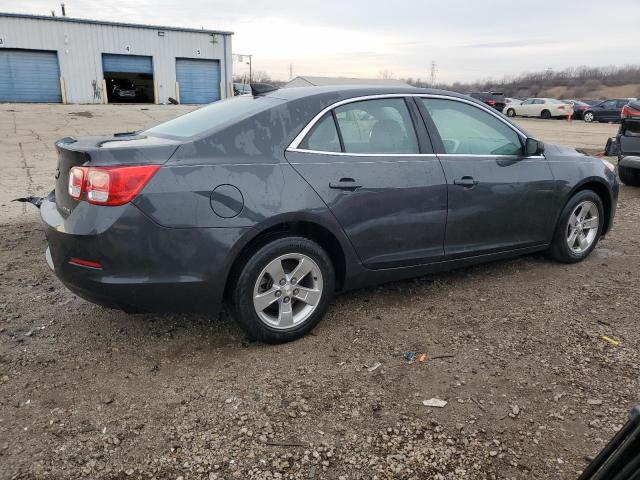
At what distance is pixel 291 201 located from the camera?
3.12 metres

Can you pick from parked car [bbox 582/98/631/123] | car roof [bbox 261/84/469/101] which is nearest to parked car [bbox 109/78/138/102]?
parked car [bbox 582/98/631/123]

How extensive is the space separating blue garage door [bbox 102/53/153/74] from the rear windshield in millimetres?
28596

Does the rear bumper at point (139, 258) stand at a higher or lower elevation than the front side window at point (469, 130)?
lower

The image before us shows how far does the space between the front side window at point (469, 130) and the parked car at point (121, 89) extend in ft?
95.5

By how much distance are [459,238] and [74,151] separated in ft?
8.84

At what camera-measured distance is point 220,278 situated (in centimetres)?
301

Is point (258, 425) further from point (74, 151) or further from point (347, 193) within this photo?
point (74, 151)

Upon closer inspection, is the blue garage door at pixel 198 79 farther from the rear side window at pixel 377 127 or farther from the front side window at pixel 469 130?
the rear side window at pixel 377 127

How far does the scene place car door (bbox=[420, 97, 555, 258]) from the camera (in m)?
3.86

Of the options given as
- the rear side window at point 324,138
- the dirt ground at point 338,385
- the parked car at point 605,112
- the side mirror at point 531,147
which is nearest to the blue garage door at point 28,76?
the dirt ground at point 338,385

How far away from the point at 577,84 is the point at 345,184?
9427 centimetres

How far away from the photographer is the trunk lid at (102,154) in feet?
9.23

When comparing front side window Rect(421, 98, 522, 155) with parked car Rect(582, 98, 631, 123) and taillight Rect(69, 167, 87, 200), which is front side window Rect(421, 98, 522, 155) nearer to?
taillight Rect(69, 167, 87, 200)

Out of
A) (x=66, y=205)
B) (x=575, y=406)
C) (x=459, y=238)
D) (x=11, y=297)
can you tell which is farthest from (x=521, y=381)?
(x=11, y=297)
